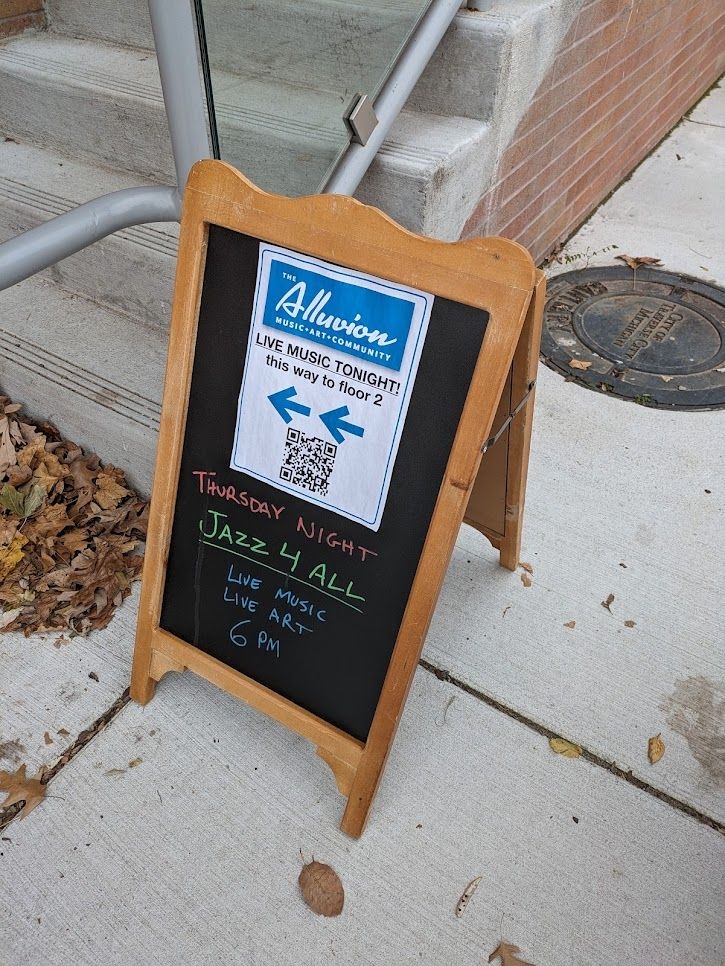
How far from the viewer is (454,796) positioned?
1.93m

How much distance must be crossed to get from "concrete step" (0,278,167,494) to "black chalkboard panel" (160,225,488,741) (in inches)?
29.7

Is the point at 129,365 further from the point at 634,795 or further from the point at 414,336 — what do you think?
the point at 634,795

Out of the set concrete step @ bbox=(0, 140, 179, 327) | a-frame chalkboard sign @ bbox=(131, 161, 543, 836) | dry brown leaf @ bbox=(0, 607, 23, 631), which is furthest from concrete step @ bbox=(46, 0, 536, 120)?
dry brown leaf @ bbox=(0, 607, 23, 631)

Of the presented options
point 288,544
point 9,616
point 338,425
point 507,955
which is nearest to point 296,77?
point 338,425

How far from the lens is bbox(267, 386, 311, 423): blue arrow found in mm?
1632

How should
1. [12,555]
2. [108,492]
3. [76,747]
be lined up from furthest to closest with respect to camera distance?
[108,492] → [12,555] → [76,747]

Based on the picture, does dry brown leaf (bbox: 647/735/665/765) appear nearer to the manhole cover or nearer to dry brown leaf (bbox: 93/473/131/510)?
the manhole cover

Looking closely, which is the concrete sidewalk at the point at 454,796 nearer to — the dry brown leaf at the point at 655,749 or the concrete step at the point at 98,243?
the dry brown leaf at the point at 655,749

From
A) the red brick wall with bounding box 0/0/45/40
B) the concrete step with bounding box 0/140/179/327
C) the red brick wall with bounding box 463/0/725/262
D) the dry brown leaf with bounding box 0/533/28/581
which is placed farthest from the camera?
the red brick wall with bounding box 0/0/45/40

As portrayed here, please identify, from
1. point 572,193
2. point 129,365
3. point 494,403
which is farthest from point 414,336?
point 572,193

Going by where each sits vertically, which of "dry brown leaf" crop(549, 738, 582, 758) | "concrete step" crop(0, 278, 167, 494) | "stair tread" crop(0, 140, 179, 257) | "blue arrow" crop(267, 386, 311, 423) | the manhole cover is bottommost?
"dry brown leaf" crop(549, 738, 582, 758)

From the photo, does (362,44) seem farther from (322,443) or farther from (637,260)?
(637,260)

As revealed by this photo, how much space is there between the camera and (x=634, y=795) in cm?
194

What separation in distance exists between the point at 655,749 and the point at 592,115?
3193 millimetres
